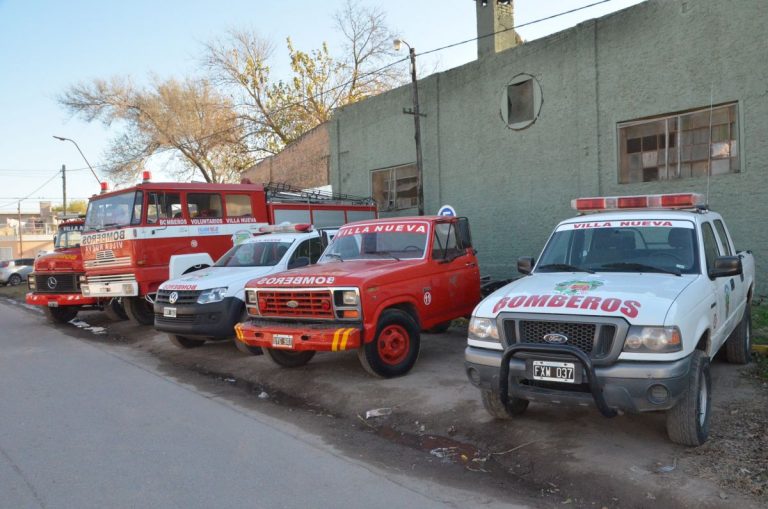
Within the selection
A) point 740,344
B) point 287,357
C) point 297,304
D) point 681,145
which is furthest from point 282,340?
point 681,145

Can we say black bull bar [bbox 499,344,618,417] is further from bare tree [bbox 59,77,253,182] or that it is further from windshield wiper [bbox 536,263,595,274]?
bare tree [bbox 59,77,253,182]

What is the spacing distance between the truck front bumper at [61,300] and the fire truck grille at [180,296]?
16.1 ft

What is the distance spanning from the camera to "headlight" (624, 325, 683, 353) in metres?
4.02

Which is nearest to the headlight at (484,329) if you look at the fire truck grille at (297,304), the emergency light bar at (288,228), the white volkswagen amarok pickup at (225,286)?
the fire truck grille at (297,304)

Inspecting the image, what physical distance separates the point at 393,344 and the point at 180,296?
3.51 metres

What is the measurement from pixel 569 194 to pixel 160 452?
10354mm

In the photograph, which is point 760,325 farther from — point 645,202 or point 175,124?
point 175,124

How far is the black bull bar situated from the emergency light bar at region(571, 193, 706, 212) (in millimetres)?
2610

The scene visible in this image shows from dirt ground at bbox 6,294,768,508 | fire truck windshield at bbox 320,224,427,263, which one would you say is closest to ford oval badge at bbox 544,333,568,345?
dirt ground at bbox 6,294,768,508

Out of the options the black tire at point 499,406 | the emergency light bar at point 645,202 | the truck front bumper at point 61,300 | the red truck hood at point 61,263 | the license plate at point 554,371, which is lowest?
the black tire at point 499,406

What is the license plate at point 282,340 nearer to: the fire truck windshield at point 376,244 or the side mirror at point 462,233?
the fire truck windshield at point 376,244

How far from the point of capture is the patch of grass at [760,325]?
7855 millimetres

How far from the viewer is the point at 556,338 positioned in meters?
4.29

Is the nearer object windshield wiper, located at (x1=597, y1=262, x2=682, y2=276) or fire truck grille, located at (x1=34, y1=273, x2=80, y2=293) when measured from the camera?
windshield wiper, located at (x1=597, y1=262, x2=682, y2=276)
